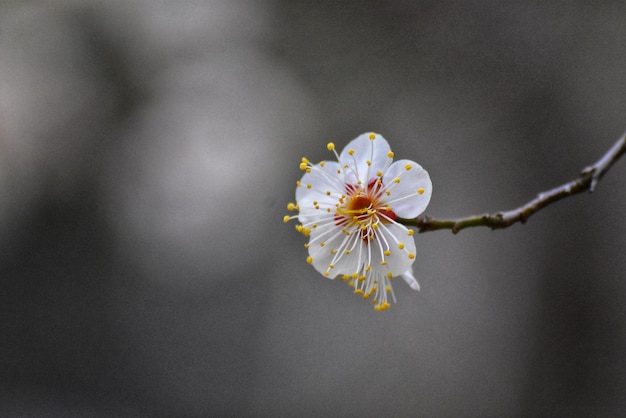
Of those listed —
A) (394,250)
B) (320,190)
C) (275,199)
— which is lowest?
(394,250)

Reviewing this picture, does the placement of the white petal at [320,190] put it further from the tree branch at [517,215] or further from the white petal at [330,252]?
the tree branch at [517,215]

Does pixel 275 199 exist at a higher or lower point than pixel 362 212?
higher

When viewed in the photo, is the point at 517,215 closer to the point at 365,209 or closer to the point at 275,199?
the point at 365,209

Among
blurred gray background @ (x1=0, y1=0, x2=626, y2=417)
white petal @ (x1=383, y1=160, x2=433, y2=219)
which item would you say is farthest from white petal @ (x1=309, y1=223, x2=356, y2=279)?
blurred gray background @ (x1=0, y1=0, x2=626, y2=417)

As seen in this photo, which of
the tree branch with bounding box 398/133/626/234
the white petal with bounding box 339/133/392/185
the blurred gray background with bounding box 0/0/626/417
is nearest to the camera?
the tree branch with bounding box 398/133/626/234

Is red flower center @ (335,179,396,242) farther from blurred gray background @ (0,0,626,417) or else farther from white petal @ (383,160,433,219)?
blurred gray background @ (0,0,626,417)

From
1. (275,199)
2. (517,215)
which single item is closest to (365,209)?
(517,215)
